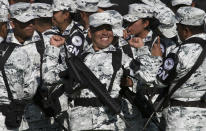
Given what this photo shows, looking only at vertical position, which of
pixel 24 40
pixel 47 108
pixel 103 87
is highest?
pixel 24 40

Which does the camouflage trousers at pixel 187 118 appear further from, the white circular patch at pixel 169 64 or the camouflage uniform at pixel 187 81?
the white circular patch at pixel 169 64

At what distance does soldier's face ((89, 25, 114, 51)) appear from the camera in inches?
286

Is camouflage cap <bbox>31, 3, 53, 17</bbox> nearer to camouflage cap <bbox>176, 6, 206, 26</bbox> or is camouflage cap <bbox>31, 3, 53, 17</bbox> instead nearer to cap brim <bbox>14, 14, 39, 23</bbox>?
cap brim <bbox>14, 14, 39, 23</bbox>

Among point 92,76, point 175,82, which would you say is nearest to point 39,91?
point 92,76

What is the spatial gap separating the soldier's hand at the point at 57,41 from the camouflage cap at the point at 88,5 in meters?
1.00

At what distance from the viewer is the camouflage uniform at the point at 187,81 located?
6.88 metres

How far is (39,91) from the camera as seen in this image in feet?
25.4

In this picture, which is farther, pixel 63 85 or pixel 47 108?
pixel 47 108

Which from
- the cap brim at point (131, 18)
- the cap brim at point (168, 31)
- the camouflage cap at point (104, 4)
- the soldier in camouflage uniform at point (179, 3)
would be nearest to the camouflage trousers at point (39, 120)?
the cap brim at point (131, 18)

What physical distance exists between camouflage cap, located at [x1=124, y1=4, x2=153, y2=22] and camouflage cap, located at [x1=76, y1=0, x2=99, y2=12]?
0.50m

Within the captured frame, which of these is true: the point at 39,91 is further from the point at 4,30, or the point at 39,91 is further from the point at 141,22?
the point at 141,22

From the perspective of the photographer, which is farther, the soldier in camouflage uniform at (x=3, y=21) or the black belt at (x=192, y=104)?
the soldier in camouflage uniform at (x=3, y=21)

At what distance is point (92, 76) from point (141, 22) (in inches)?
85.2

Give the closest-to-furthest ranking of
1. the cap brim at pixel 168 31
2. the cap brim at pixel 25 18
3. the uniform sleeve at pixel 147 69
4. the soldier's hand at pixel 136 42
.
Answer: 1. the uniform sleeve at pixel 147 69
2. the cap brim at pixel 25 18
3. the soldier's hand at pixel 136 42
4. the cap brim at pixel 168 31
